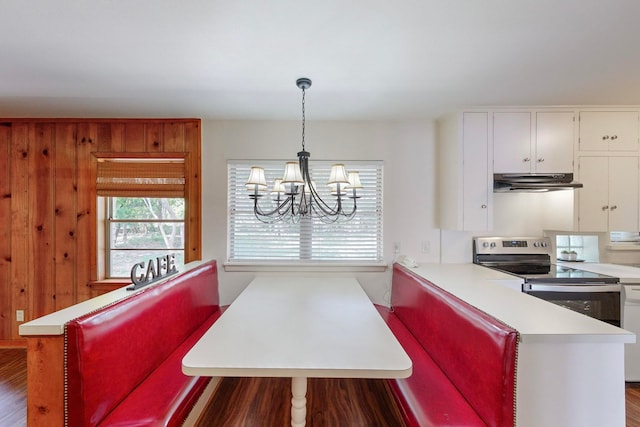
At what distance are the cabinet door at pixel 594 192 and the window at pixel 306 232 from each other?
1.78 m

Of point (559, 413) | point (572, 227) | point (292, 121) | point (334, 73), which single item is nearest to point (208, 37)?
point (334, 73)

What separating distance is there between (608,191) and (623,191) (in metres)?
0.13

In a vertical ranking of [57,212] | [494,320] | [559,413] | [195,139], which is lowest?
[559,413]

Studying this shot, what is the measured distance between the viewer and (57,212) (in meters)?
2.69

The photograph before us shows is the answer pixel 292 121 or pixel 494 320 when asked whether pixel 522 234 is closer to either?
pixel 494 320

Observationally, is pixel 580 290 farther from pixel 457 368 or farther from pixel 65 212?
pixel 65 212

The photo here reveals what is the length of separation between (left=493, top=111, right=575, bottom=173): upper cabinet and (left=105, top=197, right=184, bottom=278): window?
315 centimetres

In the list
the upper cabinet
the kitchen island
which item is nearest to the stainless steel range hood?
the upper cabinet

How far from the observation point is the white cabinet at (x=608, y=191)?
2.41 metres

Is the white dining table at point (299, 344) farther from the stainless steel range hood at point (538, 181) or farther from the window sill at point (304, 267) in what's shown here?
the stainless steel range hood at point (538, 181)

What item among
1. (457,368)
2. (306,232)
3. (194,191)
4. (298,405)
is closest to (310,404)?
(298,405)

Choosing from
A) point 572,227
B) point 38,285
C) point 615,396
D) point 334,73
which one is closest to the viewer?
point 615,396

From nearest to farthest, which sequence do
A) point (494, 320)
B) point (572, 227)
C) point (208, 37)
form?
point (494, 320) < point (208, 37) < point (572, 227)

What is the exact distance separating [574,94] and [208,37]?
277 centimetres
